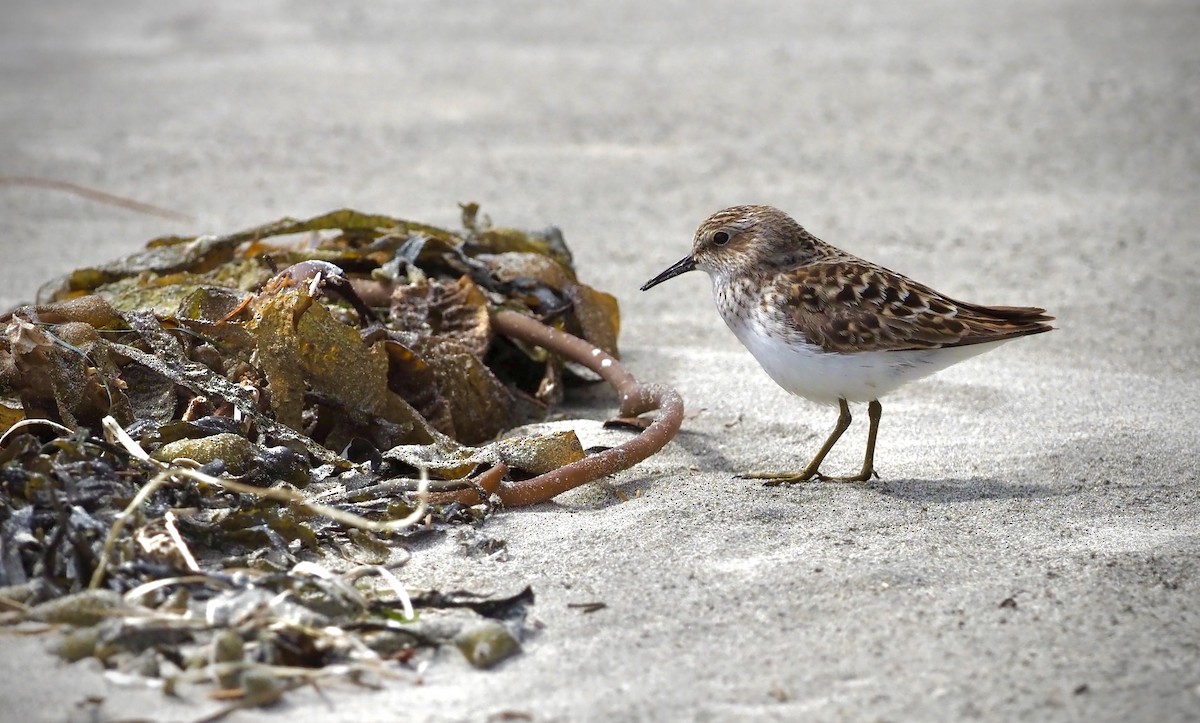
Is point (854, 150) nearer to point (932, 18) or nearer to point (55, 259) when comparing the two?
point (932, 18)

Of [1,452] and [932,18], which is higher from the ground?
[932,18]

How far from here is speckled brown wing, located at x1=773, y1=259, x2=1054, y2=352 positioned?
12.7ft

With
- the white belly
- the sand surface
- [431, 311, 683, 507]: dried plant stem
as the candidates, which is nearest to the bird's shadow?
the sand surface

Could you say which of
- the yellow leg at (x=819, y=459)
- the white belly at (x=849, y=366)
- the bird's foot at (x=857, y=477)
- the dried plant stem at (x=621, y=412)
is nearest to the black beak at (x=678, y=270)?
the dried plant stem at (x=621, y=412)

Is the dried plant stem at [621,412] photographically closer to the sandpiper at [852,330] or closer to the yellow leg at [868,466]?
the sandpiper at [852,330]

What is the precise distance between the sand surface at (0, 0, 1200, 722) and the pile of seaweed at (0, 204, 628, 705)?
0.14 meters

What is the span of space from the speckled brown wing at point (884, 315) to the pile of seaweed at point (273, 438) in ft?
2.68

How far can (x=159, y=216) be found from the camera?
6.80m

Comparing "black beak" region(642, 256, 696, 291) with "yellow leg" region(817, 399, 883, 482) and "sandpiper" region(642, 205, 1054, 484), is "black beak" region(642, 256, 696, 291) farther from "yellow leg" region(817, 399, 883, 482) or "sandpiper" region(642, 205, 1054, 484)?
"yellow leg" region(817, 399, 883, 482)

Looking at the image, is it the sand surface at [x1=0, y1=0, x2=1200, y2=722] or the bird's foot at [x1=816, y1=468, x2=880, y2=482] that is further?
the bird's foot at [x1=816, y1=468, x2=880, y2=482]

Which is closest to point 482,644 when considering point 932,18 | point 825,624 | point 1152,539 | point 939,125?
point 825,624

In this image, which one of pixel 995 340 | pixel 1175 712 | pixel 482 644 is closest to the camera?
pixel 1175 712

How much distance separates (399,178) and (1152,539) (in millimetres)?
5007

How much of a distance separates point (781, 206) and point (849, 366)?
3.28 m
